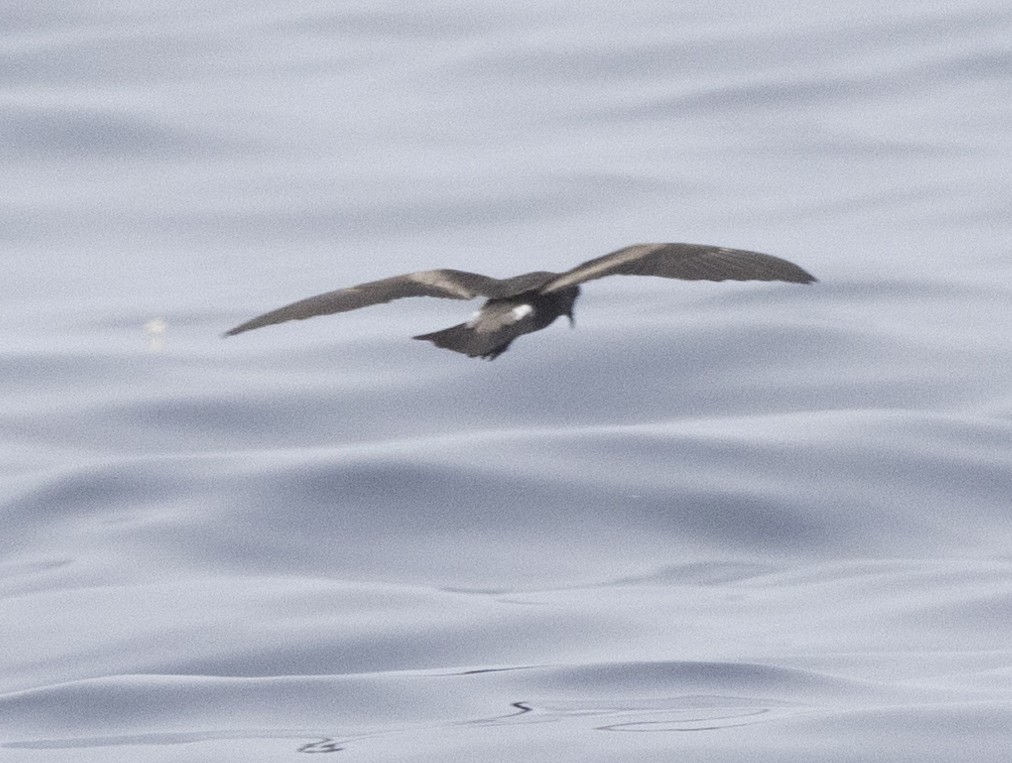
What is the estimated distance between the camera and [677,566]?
59.7 feet

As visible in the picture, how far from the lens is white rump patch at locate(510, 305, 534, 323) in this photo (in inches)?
329

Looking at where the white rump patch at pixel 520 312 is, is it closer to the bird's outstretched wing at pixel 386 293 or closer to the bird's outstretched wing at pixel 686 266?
the bird's outstretched wing at pixel 686 266

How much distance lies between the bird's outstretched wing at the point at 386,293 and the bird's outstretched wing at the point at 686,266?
45cm

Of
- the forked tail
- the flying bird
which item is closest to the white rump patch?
the flying bird

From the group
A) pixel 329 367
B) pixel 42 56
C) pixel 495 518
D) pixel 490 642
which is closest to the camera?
pixel 490 642

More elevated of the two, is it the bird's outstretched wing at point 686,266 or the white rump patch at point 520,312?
the bird's outstretched wing at point 686,266

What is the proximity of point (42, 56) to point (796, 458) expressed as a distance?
33405 mm

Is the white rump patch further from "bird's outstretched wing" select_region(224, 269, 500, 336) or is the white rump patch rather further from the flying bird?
"bird's outstretched wing" select_region(224, 269, 500, 336)

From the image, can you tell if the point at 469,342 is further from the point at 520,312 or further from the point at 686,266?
the point at 686,266

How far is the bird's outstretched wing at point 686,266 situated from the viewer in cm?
826

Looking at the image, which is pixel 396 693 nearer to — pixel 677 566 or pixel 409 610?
pixel 409 610

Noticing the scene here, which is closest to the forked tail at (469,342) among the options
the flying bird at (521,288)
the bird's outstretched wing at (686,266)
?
Answer: the flying bird at (521,288)

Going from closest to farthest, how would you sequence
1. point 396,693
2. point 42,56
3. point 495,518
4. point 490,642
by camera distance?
point 396,693 → point 490,642 → point 495,518 → point 42,56

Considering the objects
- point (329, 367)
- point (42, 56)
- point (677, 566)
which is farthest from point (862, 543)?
point (42, 56)
